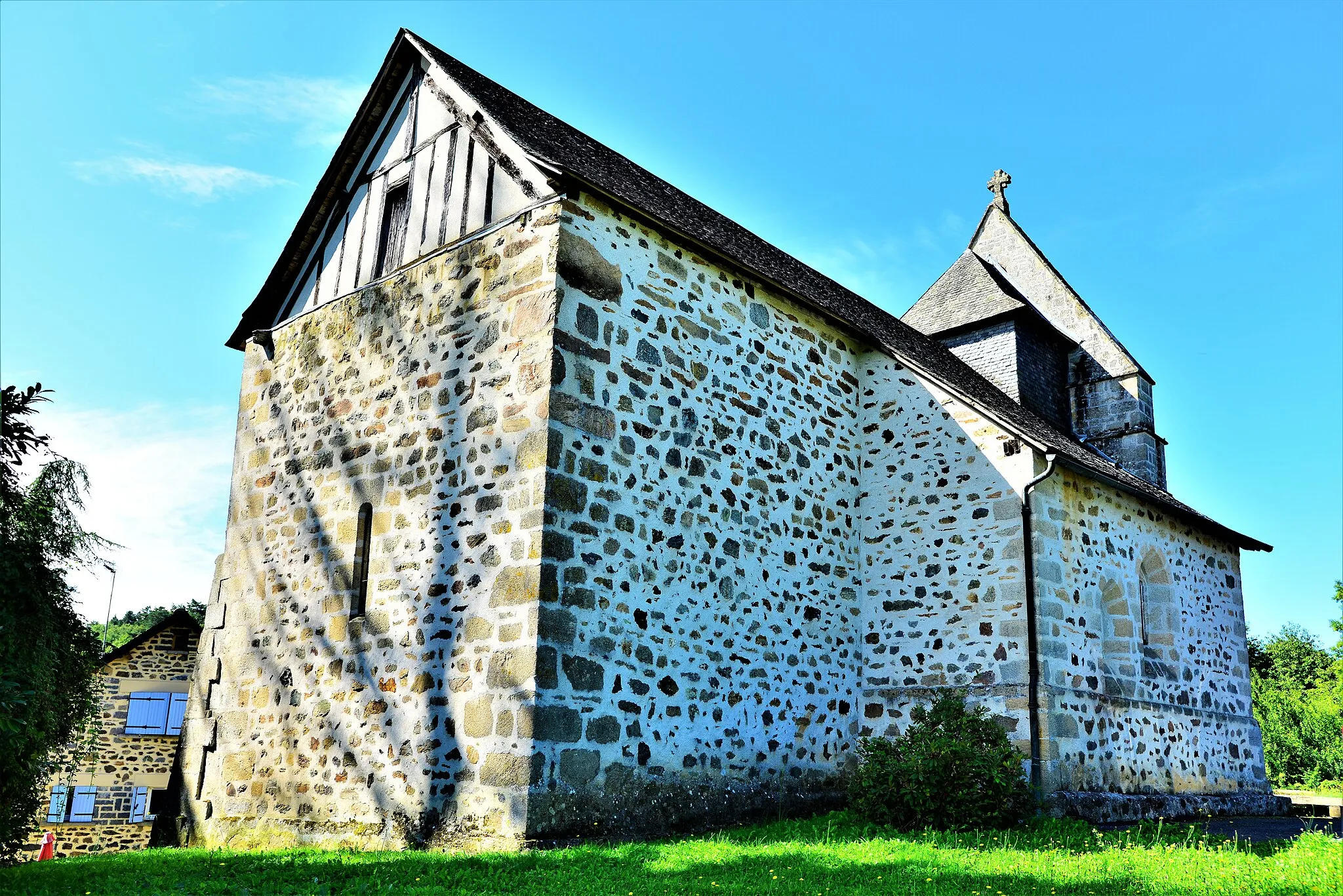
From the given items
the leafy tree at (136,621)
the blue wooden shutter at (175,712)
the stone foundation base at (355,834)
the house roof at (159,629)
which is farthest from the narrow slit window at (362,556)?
the leafy tree at (136,621)

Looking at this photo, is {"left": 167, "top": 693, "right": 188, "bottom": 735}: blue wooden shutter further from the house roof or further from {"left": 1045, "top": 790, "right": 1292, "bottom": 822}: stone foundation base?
{"left": 1045, "top": 790, "right": 1292, "bottom": 822}: stone foundation base

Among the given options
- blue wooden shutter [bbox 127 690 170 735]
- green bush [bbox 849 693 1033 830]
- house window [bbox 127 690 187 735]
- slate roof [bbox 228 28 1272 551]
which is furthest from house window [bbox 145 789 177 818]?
blue wooden shutter [bbox 127 690 170 735]

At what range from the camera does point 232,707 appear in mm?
11117

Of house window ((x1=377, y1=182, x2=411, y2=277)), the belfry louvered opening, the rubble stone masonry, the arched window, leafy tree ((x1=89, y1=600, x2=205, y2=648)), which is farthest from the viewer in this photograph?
leafy tree ((x1=89, y1=600, x2=205, y2=648))

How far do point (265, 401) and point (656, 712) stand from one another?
644cm

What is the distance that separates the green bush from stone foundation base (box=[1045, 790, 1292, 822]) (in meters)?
0.57

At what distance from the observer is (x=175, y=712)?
23156 millimetres

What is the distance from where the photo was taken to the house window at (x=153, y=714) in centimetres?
2280

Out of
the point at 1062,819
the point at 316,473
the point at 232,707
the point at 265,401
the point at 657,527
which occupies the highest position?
the point at 265,401

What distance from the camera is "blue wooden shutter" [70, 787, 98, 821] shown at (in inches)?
879

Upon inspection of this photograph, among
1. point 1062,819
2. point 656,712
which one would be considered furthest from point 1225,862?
point 656,712

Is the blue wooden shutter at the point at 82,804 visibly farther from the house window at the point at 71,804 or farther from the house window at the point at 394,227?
the house window at the point at 394,227

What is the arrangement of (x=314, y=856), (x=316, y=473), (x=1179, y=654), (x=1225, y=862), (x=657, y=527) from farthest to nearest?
(x=1179, y=654)
(x=316, y=473)
(x=657, y=527)
(x=314, y=856)
(x=1225, y=862)

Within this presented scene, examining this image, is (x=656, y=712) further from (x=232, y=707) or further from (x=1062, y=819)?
(x=232, y=707)
